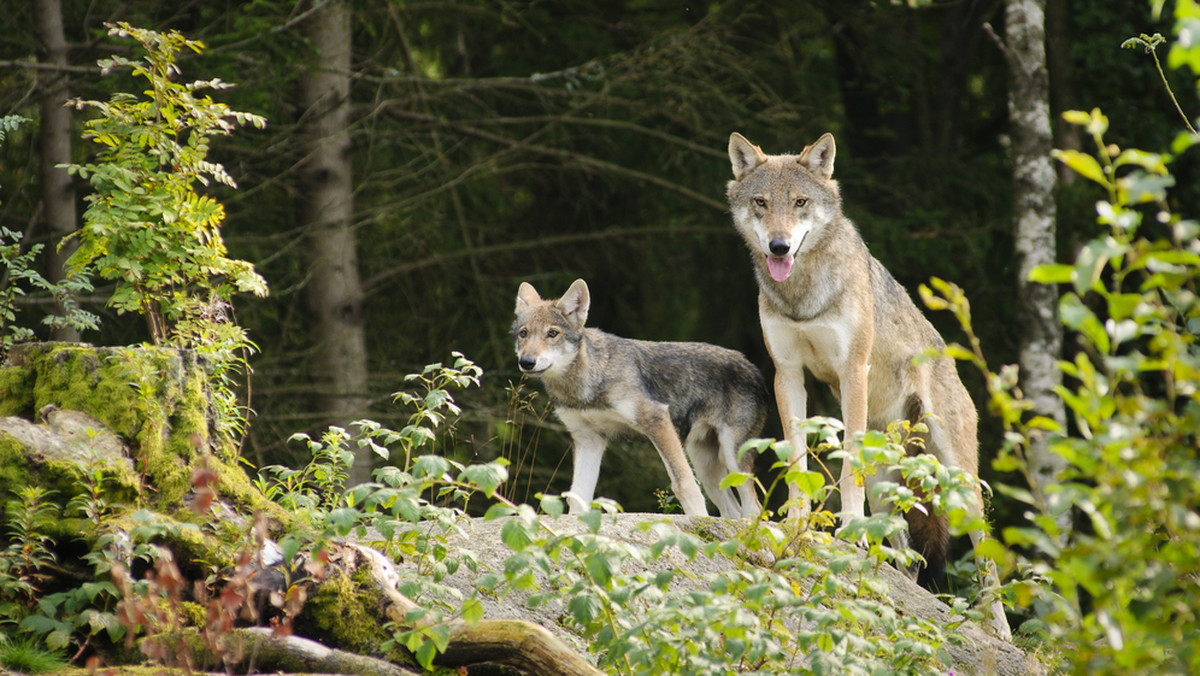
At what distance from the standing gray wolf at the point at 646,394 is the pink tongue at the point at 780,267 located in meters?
1.43

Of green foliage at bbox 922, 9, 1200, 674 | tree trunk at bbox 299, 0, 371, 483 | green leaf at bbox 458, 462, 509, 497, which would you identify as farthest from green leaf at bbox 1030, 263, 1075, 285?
tree trunk at bbox 299, 0, 371, 483

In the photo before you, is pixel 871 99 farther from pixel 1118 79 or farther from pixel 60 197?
pixel 60 197

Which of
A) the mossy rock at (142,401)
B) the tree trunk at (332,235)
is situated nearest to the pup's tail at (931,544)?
the mossy rock at (142,401)

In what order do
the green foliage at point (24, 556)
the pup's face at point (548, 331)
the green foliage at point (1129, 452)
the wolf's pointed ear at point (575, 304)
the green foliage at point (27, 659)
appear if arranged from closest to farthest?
the green foliage at point (1129, 452) → the green foliage at point (27, 659) → the green foliage at point (24, 556) → the pup's face at point (548, 331) → the wolf's pointed ear at point (575, 304)

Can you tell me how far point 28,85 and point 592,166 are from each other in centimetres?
579

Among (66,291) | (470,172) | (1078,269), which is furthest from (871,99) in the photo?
(1078,269)

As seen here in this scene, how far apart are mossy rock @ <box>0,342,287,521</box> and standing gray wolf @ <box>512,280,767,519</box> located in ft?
8.64

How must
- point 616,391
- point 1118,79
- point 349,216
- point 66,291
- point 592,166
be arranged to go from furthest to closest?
point 1118,79 < point 592,166 < point 349,216 < point 616,391 < point 66,291

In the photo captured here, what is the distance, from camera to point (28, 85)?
8375 millimetres

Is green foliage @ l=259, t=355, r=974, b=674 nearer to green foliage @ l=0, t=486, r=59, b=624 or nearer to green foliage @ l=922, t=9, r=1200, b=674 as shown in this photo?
green foliage @ l=922, t=9, r=1200, b=674

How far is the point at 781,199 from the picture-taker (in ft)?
20.0

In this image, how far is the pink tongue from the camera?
19.2 feet

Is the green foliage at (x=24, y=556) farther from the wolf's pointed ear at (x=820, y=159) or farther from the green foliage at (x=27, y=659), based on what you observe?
the wolf's pointed ear at (x=820, y=159)

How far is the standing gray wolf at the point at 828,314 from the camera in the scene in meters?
6.10
